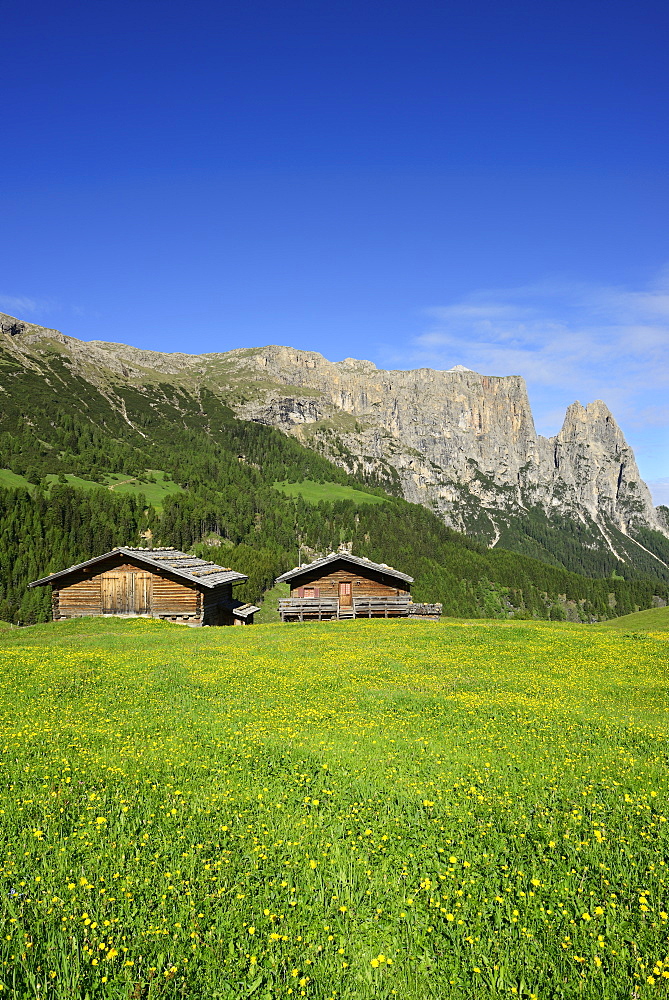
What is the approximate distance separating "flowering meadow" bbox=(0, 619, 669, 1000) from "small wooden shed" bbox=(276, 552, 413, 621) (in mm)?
29383

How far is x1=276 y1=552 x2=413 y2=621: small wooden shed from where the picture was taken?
4700 centimetres

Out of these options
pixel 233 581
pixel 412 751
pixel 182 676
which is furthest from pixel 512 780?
pixel 233 581

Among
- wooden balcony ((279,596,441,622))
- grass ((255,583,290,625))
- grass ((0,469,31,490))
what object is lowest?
grass ((255,583,290,625))

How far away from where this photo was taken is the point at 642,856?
7.98 metres

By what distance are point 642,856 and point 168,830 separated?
24.4 feet

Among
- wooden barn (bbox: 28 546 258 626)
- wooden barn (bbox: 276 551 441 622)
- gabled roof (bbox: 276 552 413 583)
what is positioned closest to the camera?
wooden barn (bbox: 28 546 258 626)

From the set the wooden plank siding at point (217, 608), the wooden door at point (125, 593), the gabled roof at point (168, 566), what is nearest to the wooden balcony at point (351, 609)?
the wooden plank siding at point (217, 608)

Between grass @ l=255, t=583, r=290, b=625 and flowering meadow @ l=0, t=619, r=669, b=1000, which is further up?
flowering meadow @ l=0, t=619, r=669, b=1000

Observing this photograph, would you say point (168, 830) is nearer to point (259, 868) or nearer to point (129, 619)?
point (259, 868)

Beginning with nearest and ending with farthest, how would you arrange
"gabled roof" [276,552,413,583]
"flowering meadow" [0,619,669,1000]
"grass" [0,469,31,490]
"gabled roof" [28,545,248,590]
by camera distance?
"flowering meadow" [0,619,669,1000] → "gabled roof" [28,545,248,590] → "gabled roof" [276,552,413,583] → "grass" [0,469,31,490]

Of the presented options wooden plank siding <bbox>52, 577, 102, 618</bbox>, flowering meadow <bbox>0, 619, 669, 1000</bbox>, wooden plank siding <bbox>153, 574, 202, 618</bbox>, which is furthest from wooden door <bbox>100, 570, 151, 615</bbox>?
flowering meadow <bbox>0, 619, 669, 1000</bbox>

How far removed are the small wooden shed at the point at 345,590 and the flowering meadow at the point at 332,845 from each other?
29383 mm

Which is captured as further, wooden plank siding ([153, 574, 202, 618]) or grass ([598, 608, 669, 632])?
grass ([598, 608, 669, 632])

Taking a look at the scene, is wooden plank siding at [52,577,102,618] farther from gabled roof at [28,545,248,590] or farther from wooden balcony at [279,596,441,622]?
wooden balcony at [279,596,441,622]
